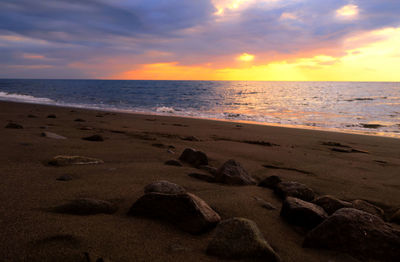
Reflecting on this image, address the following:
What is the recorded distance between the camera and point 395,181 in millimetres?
3533

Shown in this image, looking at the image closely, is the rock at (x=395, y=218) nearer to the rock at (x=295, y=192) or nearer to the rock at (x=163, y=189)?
the rock at (x=295, y=192)

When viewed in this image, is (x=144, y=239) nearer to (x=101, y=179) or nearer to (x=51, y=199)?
(x=51, y=199)

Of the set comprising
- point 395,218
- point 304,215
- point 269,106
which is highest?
point 269,106

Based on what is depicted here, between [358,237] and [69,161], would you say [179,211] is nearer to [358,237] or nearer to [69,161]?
[358,237]

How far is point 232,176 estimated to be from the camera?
2.89 meters

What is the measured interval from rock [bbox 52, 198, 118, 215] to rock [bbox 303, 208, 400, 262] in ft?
4.57

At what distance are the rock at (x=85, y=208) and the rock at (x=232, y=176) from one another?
1318 mm

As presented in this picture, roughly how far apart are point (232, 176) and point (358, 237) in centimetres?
143

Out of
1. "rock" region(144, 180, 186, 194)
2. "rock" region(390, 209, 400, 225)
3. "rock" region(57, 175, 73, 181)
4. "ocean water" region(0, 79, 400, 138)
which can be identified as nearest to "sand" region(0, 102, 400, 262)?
"rock" region(57, 175, 73, 181)

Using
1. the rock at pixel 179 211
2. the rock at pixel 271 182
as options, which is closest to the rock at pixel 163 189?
the rock at pixel 179 211

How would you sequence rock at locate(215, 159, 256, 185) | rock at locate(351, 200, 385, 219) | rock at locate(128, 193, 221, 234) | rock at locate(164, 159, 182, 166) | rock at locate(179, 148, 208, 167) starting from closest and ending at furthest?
rock at locate(128, 193, 221, 234), rock at locate(351, 200, 385, 219), rock at locate(215, 159, 256, 185), rock at locate(164, 159, 182, 166), rock at locate(179, 148, 208, 167)

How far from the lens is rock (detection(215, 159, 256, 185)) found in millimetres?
2867

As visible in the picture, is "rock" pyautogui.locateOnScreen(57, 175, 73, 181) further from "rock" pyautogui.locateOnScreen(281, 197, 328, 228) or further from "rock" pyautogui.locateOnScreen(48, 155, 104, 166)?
"rock" pyautogui.locateOnScreen(281, 197, 328, 228)

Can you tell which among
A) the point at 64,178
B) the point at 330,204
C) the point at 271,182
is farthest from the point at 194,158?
the point at 330,204
